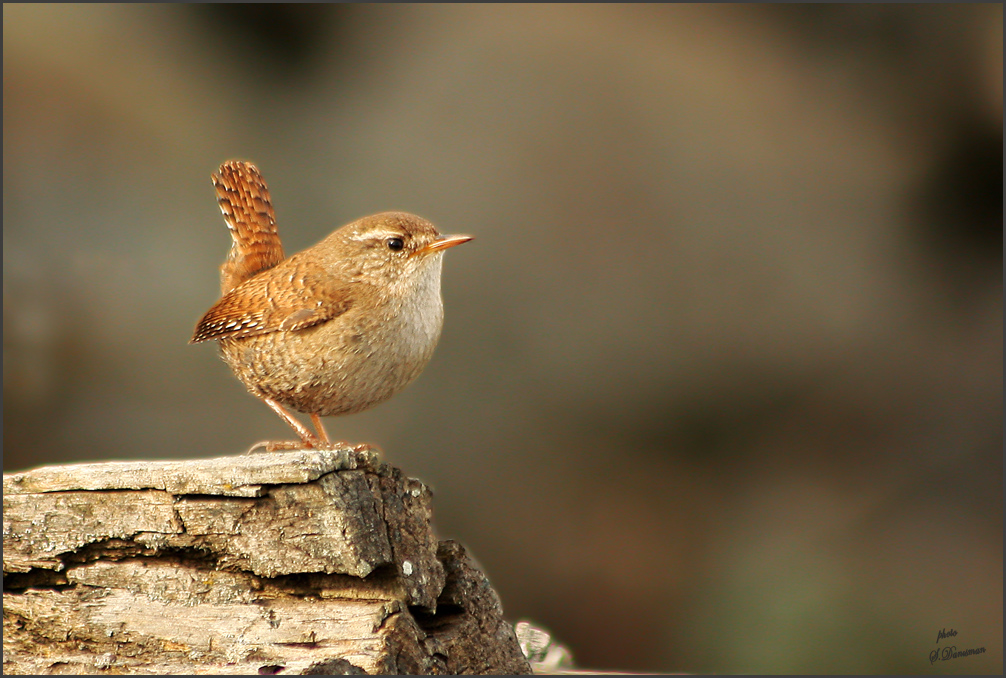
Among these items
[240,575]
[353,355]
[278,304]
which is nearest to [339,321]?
[353,355]

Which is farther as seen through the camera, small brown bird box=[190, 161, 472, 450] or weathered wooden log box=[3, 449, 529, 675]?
small brown bird box=[190, 161, 472, 450]

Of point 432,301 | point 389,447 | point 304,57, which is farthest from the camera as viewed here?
point 304,57

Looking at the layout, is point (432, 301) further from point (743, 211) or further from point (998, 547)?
point (998, 547)

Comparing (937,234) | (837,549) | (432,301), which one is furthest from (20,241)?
(937,234)
